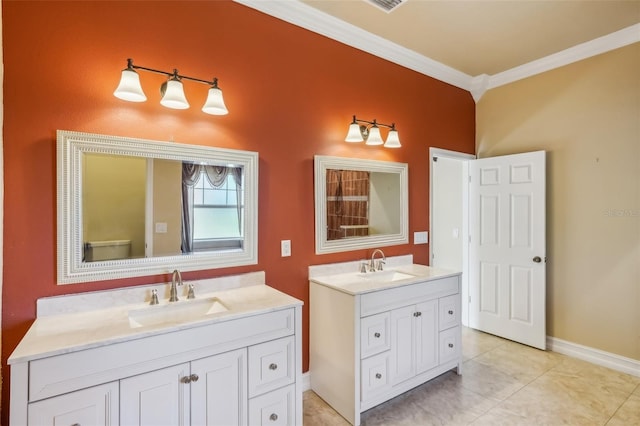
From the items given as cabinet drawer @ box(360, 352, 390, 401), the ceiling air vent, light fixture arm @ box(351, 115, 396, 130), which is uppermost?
the ceiling air vent

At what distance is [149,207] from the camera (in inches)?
75.0

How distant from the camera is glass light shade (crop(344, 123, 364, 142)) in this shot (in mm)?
2582

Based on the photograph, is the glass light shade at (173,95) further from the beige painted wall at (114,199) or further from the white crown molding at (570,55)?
the white crown molding at (570,55)

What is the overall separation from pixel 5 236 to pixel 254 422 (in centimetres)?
154

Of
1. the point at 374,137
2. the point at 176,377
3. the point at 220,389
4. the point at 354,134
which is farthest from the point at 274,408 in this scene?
the point at 374,137

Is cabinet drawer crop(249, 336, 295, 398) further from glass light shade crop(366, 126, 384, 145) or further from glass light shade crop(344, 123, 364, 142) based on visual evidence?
glass light shade crop(366, 126, 384, 145)

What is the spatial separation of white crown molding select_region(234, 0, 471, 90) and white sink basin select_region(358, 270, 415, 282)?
6.35 feet

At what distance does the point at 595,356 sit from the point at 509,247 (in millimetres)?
1163

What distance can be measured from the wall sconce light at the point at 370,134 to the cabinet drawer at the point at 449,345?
163 centimetres

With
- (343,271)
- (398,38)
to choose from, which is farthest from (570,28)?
(343,271)

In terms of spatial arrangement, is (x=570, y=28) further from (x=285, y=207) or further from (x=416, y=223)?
(x=285, y=207)

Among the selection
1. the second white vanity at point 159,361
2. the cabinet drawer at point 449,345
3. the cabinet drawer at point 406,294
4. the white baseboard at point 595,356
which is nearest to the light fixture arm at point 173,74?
the second white vanity at point 159,361

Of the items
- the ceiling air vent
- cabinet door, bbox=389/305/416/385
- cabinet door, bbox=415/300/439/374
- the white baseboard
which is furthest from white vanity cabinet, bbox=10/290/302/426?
the white baseboard

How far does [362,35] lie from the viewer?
2711mm
